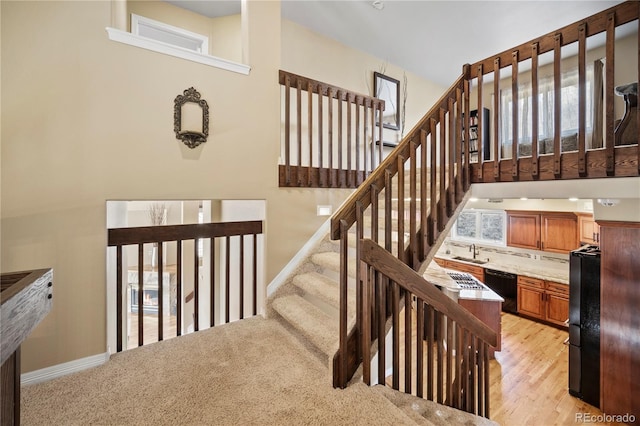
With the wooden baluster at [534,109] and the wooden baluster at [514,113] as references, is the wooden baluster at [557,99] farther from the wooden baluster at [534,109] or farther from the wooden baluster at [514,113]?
the wooden baluster at [514,113]

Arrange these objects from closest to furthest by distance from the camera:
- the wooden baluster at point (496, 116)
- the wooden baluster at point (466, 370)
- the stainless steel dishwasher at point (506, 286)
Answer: the wooden baluster at point (466, 370) → the wooden baluster at point (496, 116) → the stainless steel dishwasher at point (506, 286)

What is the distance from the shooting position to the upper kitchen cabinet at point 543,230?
4988mm

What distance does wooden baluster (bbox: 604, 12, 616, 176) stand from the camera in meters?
1.80

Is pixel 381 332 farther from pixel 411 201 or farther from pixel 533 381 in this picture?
pixel 533 381

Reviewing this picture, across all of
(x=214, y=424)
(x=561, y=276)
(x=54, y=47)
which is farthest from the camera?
(x=561, y=276)

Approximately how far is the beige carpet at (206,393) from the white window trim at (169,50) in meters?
2.27

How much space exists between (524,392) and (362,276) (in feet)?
11.1

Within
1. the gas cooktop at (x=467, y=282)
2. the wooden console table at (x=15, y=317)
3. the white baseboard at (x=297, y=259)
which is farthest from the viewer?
the gas cooktop at (x=467, y=282)

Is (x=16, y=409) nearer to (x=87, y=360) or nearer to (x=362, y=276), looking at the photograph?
(x=87, y=360)

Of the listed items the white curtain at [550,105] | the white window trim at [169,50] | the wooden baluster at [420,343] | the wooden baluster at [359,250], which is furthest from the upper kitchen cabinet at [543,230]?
the white window trim at [169,50]

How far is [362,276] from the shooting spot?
162cm

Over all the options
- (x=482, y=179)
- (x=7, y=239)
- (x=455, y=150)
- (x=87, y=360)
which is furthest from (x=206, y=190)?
(x=482, y=179)

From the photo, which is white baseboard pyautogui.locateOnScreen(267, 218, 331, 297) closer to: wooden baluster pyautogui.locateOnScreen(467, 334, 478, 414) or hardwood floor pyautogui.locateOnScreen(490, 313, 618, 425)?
wooden baluster pyautogui.locateOnScreen(467, 334, 478, 414)

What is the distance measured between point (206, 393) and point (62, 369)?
103 centimetres
